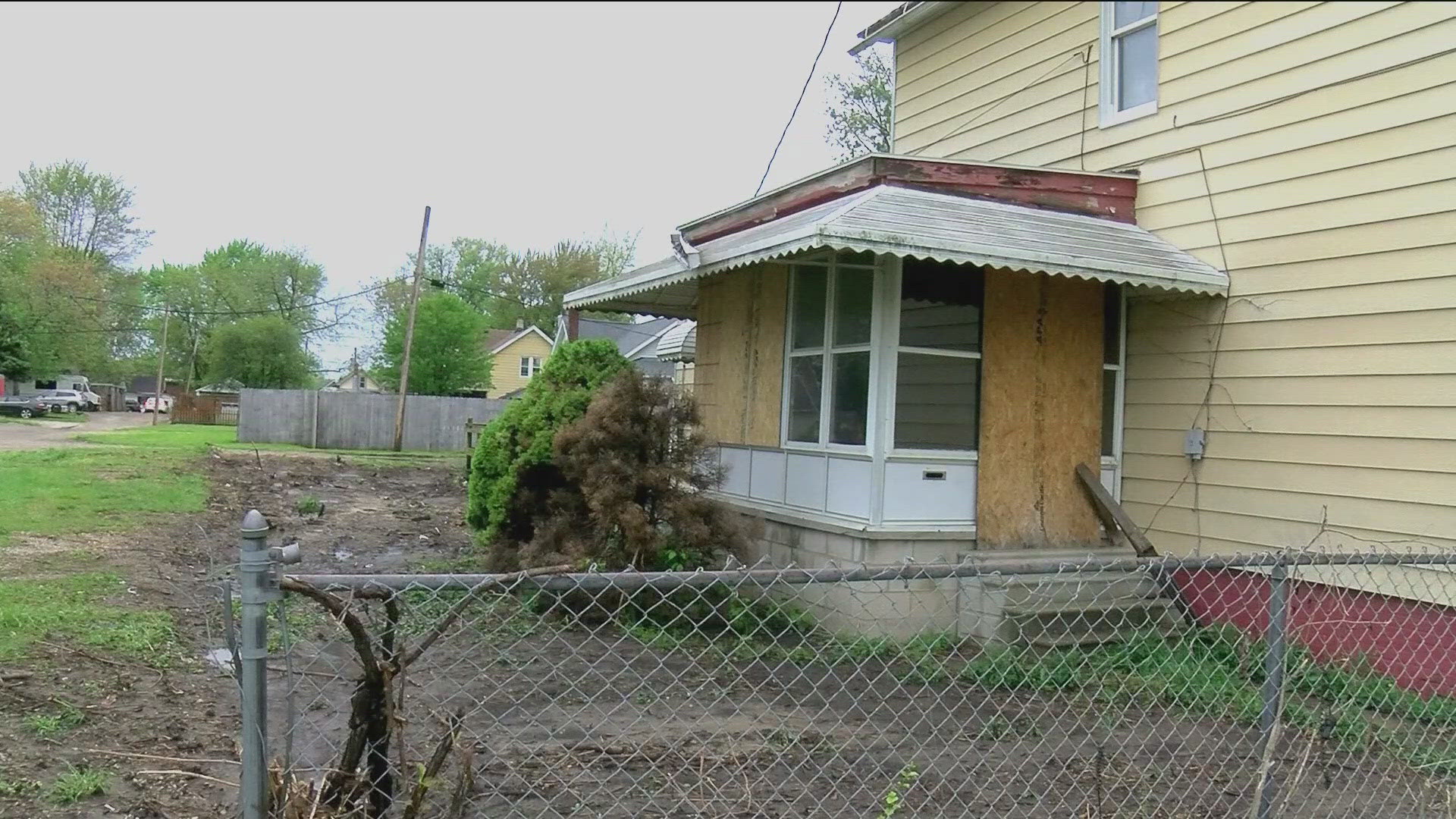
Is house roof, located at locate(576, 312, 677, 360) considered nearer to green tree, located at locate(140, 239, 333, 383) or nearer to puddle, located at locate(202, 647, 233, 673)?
puddle, located at locate(202, 647, 233, 673)

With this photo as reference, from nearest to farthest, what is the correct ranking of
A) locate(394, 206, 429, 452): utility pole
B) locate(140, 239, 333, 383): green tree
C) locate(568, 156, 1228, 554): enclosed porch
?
locate(568, 156, 1228, 554): enclosed porch < locate(394, 206, 429, 452): utility pole < locate(140, 239, 333, 383): green tree

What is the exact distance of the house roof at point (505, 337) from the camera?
1929 inches

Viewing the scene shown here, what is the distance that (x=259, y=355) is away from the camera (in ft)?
149

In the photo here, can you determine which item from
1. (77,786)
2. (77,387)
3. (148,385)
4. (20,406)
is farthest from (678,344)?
(148,385)

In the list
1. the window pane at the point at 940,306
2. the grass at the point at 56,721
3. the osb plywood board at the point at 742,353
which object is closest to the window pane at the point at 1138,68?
the window pane at the point at 940,306

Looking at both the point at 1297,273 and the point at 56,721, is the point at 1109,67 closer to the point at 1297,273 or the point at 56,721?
the point at 1297,273

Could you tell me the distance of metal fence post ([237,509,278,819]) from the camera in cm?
210

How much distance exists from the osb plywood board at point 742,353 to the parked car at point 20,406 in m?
38.6

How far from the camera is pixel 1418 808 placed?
3.86 metres

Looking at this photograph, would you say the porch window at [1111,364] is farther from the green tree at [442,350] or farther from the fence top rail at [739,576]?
the green tree at [442,350]

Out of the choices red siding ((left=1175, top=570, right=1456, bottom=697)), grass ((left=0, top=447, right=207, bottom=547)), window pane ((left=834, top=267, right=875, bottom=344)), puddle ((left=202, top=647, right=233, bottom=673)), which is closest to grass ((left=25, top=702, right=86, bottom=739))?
puddle ((left=202, top=647, right=233, bottom=673))

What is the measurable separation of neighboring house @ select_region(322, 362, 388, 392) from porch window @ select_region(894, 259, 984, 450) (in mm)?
53596

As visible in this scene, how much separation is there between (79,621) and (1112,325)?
24.0 feet

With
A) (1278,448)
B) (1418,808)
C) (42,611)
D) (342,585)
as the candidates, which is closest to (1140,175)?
(1278,448)
